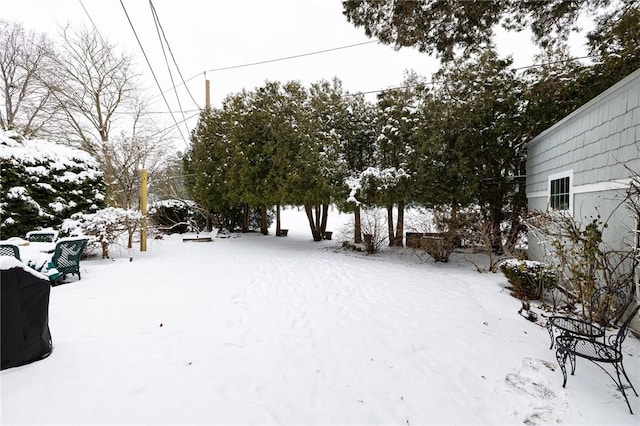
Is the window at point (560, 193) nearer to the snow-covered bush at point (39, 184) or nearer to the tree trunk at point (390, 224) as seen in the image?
the tree trunk at point (390, 224)

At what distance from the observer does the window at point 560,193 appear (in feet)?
17.6

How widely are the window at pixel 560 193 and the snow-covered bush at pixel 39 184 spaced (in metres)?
11.5

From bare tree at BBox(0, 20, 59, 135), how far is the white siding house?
1899cm

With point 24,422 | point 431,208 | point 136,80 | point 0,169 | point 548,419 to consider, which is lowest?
point 548,419

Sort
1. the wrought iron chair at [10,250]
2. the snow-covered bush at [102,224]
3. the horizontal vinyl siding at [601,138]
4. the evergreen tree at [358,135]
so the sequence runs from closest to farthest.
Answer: the horizontal vinyl siding at [601,138] → the wrought iron chair at [10,250] → the snow-covered bush at [102,224] → the evergreen tree at [358,135]

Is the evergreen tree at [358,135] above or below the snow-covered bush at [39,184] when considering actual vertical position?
above

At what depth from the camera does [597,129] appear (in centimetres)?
443

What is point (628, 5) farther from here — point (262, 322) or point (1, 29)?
point (1, 29)

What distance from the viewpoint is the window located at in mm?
5379

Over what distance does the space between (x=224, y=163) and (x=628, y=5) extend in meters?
10.8

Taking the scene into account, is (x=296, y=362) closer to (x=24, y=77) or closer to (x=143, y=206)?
(x=143, y=206)

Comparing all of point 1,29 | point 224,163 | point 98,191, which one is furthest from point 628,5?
point 1,29

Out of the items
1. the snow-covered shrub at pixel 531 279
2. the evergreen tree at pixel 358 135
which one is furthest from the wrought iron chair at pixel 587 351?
the evergreen tree at pixel 358 135

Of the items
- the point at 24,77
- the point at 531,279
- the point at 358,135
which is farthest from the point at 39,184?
the point at 531,279
